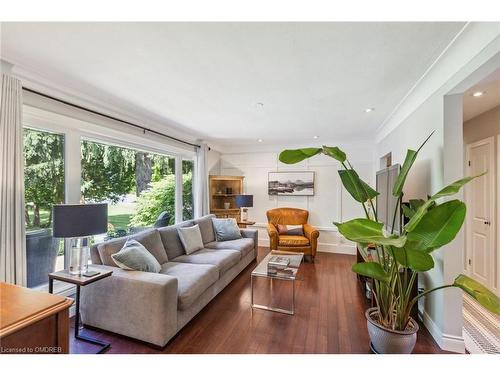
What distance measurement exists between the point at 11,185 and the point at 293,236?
413 centimetres

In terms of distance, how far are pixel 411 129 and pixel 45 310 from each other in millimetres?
3502

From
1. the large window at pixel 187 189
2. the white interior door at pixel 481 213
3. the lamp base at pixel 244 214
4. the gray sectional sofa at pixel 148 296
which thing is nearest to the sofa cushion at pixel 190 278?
the gray sectional sofa at pixel 148 296

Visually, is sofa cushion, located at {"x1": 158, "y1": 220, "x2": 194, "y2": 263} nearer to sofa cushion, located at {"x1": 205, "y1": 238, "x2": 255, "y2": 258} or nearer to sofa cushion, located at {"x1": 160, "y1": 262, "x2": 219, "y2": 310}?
sofa cushion, located at {"x1": 160, "y1": 262, "x2": 219, "y2": 310}

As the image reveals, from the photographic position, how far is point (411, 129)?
275 cm

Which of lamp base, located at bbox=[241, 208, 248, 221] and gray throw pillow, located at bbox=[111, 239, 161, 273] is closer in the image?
gray throw pillow, located at bbox=[111, 239, 161, 273]

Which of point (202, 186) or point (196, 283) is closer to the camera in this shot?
point (196, 283)

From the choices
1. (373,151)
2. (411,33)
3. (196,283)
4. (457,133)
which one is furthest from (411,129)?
(196,283)

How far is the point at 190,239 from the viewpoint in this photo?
3.49m

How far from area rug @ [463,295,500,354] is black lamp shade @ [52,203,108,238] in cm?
339

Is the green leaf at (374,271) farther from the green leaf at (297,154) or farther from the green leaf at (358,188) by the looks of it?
the green leaf at (297,154)

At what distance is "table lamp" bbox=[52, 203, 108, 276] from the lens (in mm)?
1854

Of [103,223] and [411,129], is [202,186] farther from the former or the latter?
[411,129]

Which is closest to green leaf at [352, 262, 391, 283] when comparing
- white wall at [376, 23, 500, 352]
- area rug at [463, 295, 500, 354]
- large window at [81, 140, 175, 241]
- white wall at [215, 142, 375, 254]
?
white wall at [376, 23, 500, 352]

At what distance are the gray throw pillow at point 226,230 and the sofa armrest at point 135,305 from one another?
204cm
